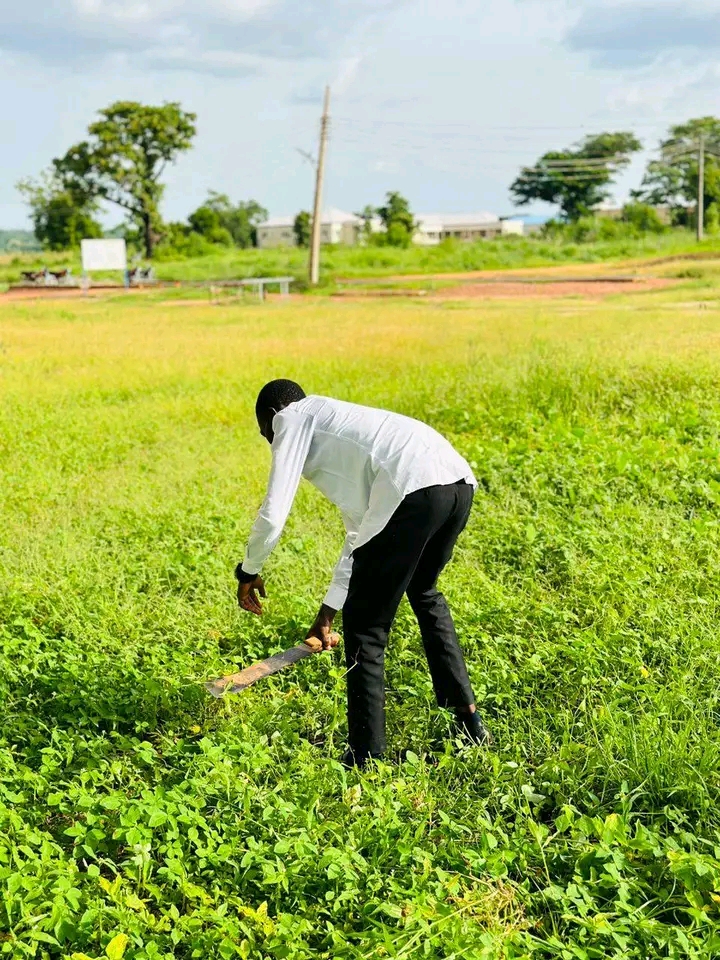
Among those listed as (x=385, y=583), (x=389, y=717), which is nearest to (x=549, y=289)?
(x=389, y=717)

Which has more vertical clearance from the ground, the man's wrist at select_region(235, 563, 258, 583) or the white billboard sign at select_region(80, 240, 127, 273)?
the white billboard sign at select_region(80, 240, 127, 273)

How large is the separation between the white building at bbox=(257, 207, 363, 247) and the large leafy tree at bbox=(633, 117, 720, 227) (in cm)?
2618

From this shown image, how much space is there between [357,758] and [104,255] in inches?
1535

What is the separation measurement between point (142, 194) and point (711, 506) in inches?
1825

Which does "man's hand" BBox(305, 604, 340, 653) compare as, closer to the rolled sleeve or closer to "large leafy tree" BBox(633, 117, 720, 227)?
the rolled sleeve

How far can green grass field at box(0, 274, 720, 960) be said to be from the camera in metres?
2.99

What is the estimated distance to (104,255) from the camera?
40188mm

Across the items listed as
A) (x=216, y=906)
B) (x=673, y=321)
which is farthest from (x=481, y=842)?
(x=673, y=321)

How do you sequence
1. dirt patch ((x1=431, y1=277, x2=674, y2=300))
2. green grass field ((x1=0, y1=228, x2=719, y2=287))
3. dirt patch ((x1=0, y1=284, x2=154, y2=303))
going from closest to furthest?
dirt patch ((x1=431, y1=277, x2=674, y2=300)) < dirt patch ((x1=0, y1=284, x2=154, y2=303)) < green grass field ((x1=0, y1=228, x2=719, y2=287))

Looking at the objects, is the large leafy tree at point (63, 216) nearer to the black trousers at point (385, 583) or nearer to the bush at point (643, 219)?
the bush at point (643, 219)

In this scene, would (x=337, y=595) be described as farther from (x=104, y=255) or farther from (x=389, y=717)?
(x=104, y=255)

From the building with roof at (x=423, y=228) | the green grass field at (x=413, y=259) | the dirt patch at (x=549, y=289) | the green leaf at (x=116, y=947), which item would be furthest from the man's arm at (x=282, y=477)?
the building with roof at (x=423, y=228)

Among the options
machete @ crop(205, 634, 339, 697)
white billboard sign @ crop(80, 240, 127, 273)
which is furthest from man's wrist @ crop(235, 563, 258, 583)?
white billboard sign @ crop(80, 240, 127, 273)

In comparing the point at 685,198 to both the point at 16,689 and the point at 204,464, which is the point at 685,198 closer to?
the point at 204,464
